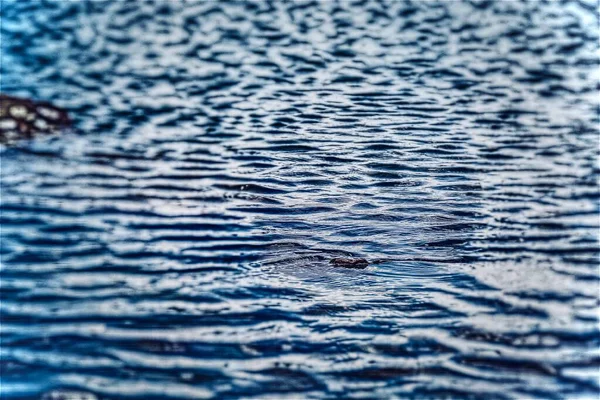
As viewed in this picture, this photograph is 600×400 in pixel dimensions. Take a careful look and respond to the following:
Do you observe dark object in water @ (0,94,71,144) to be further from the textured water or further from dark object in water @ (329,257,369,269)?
dark object in water @ (329,257,369,269)

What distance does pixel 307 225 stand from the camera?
529 cm

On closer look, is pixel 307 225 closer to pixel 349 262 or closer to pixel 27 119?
pixel 349 262

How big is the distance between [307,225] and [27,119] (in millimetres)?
3957

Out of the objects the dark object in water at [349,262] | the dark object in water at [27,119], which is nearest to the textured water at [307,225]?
the dark object in water at [349,262]

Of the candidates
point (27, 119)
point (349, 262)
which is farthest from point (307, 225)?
point (27, 119)

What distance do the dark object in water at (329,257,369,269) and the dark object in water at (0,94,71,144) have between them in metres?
3.97

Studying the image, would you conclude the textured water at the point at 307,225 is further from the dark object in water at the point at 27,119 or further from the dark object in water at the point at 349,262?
the dark object in water at the point at 27,119

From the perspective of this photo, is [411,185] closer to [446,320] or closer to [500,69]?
[446,320]

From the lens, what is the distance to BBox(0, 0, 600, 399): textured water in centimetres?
371

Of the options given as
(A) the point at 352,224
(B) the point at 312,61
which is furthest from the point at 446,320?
(B) the point at 312,61

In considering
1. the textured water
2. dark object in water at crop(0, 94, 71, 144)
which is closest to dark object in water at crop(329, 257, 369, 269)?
the textured water

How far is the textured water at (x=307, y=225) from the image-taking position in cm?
371

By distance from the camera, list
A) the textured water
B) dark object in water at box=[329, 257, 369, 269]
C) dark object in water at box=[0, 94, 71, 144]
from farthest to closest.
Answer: dark object in water at box=[0, 94, 71, 144] < dark object in water at box=[329, 257, 369, 269] < the textured water

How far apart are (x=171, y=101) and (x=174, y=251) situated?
12.3ft
